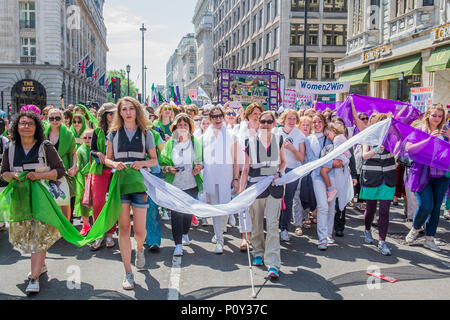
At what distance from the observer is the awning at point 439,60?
54.7 ft

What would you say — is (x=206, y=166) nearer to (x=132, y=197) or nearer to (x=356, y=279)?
(x=132, y=197)

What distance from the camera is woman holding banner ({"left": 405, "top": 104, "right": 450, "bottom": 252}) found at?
20.7 ft

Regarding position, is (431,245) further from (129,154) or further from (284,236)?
(129,154)

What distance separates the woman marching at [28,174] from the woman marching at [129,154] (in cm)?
76

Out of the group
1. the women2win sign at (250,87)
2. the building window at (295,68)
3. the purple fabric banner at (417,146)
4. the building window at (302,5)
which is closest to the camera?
the purple fabric banner at (417,146)

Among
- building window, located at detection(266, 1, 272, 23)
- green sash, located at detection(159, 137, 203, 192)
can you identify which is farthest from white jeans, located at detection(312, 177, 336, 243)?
building window, located at detection(266, 1, 272, 23)

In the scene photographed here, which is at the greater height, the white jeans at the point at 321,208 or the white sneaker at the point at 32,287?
the white jeans at the point at 321,208

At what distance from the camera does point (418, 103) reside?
40.4 feet

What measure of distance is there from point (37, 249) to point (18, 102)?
41.3 m

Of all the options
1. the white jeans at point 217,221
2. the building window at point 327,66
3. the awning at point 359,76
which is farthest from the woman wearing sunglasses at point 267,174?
the building window at point 327,66

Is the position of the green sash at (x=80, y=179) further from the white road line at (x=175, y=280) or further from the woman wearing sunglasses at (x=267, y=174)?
the woman wearing sunglasses at (x=267, y=174)

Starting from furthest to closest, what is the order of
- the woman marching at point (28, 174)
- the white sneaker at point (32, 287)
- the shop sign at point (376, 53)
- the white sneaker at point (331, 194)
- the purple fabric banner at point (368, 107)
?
the shop sign at point (376, 53)
the purple fabric banner at point (368, 107)
the white sneaker at point (331, 194)
the woman marching at point (28, 174)
the white sneaker at point (32, 287)

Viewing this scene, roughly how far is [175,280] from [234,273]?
77cm
